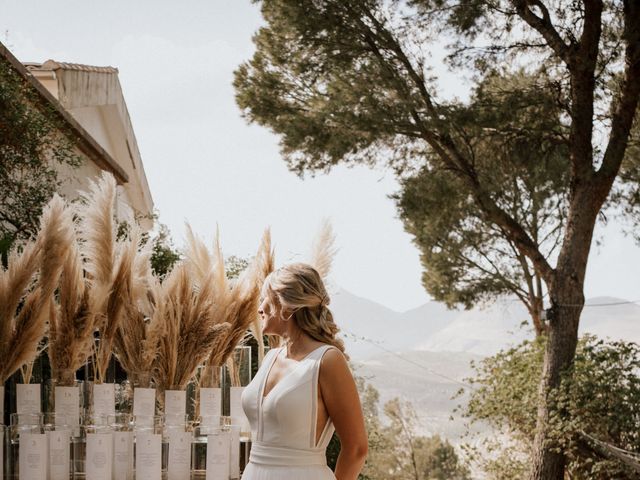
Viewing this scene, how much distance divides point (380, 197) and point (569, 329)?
366 cm

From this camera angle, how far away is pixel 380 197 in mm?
11516

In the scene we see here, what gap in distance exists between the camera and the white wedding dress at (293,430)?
7.84ft

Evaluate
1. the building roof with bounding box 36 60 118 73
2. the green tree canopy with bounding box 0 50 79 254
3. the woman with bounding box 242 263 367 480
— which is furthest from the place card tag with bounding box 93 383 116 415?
the building roof with bounding box 36 60 118 73

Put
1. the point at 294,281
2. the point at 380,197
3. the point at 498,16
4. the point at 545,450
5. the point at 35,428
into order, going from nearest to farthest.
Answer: the point at 294,281, the point at 35,428, the point at 545,450, the point at 498,16, the point at 380,197

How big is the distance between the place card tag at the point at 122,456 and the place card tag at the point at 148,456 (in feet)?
0.17

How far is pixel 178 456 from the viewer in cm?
287

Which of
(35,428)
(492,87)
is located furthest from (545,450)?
(35,428)

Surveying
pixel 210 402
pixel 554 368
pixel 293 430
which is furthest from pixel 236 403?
pixel 554 368

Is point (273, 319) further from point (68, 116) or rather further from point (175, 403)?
point (68, 116)

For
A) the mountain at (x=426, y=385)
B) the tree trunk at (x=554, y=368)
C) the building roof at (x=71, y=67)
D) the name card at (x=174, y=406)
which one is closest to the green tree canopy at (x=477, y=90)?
the tree trunk at (x=554, y=368)

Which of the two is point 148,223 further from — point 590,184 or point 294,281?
point 294,281

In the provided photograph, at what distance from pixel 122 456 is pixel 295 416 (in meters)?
0.80

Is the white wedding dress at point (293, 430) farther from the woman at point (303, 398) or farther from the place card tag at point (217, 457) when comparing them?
the place card tag at point (217, 457)

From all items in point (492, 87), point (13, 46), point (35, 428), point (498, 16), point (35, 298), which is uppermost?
point (498, 16)
